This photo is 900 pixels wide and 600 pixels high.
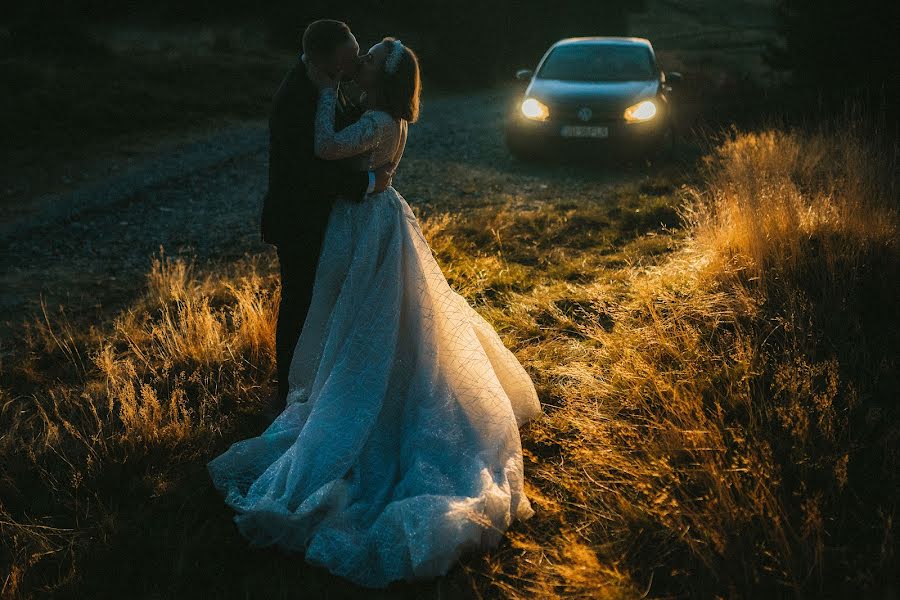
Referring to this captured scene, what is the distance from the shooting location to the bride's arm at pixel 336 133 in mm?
2951

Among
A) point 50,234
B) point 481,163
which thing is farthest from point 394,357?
point 481,163

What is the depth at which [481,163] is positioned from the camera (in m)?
10.5

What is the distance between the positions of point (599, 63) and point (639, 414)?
8.20 m

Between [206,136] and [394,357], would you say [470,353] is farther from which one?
[206,136]

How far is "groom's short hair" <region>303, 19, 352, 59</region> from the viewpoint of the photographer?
289cm

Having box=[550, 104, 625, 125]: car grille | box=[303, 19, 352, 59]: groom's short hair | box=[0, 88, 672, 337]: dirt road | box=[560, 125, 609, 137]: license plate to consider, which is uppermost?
box=[303, 19, 352, 59]: groom's short hair

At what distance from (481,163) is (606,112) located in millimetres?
2094

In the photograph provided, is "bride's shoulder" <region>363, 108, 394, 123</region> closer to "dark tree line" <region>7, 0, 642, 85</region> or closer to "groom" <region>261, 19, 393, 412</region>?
"groom" <region>261, 19, 393, 412</region>

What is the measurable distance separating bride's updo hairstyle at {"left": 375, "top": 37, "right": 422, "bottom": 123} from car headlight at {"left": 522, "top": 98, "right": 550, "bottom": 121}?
22.5ft

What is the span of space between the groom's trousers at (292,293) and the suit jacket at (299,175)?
0.14 ft

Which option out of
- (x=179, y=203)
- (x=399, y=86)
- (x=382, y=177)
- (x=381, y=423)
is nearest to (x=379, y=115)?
(x=399, y=86)

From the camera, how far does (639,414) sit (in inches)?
133

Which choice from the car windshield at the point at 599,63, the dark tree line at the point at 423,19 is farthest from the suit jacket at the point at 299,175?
the dark tree line at the point at 423,19

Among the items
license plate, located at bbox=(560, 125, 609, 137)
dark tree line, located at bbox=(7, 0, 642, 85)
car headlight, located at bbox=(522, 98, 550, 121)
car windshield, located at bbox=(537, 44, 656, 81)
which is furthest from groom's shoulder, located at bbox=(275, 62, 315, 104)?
dark tree line, located at bbox=(7, 0, 642, 85)
